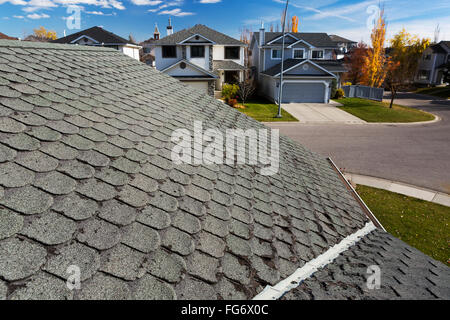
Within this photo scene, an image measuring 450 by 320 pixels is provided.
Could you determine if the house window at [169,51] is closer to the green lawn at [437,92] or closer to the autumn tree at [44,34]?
the green lawn at [437,92]

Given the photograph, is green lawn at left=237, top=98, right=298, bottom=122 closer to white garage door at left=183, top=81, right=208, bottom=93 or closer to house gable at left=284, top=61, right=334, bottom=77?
house gable at left=284, top=61, right=334, bottom=77

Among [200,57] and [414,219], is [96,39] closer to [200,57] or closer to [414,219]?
[200,57]

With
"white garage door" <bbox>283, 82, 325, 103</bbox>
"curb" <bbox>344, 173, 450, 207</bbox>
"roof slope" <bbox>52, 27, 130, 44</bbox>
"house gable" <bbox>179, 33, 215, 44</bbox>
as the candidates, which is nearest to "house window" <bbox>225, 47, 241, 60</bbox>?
"house gable" <bbox>179, 33, 215, 44</bbox>

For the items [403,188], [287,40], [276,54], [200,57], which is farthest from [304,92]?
[403,188]

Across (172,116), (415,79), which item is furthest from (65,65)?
(415,79)

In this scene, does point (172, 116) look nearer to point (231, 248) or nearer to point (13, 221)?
point (231, 248)
